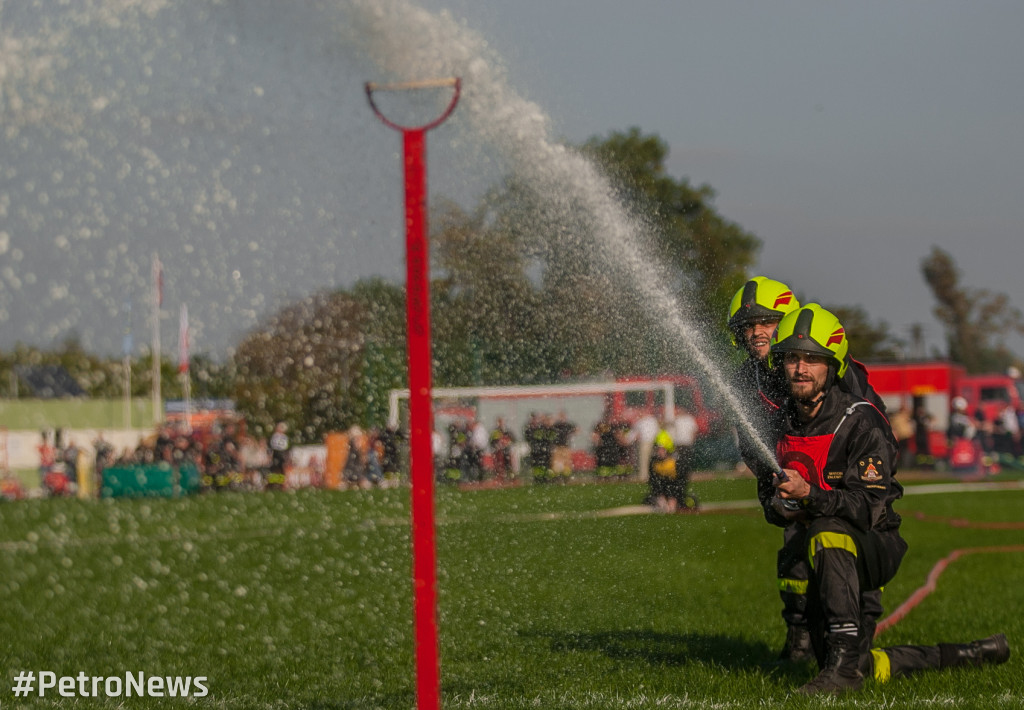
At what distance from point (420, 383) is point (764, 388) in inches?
104

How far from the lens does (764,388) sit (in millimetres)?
5629

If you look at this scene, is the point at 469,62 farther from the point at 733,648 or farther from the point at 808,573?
the point at 733,648

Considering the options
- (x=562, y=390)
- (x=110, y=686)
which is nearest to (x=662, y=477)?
(x=562, y=390)

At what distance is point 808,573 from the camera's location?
5.43 metres

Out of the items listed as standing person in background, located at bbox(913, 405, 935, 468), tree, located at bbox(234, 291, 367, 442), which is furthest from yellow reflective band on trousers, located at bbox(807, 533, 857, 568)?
standing person in background, located at bbox(913, 405, 935, 468)

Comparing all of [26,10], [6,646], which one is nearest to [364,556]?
[6,646]

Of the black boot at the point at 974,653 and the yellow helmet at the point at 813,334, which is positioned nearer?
the yellow helmet at the point at 813,334

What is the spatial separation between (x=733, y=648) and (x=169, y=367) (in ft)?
11.6

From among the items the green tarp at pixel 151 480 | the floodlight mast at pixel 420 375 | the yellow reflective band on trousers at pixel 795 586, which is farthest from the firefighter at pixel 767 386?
the green tarp at pixel 151 480

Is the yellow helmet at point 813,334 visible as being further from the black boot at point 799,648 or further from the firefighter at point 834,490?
the black boot at point 799,648

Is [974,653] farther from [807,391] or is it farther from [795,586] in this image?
[807,391]

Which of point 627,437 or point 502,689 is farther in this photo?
point 627,437

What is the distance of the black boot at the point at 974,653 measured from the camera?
230 inches

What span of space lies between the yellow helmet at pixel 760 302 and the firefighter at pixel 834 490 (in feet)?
0.79
